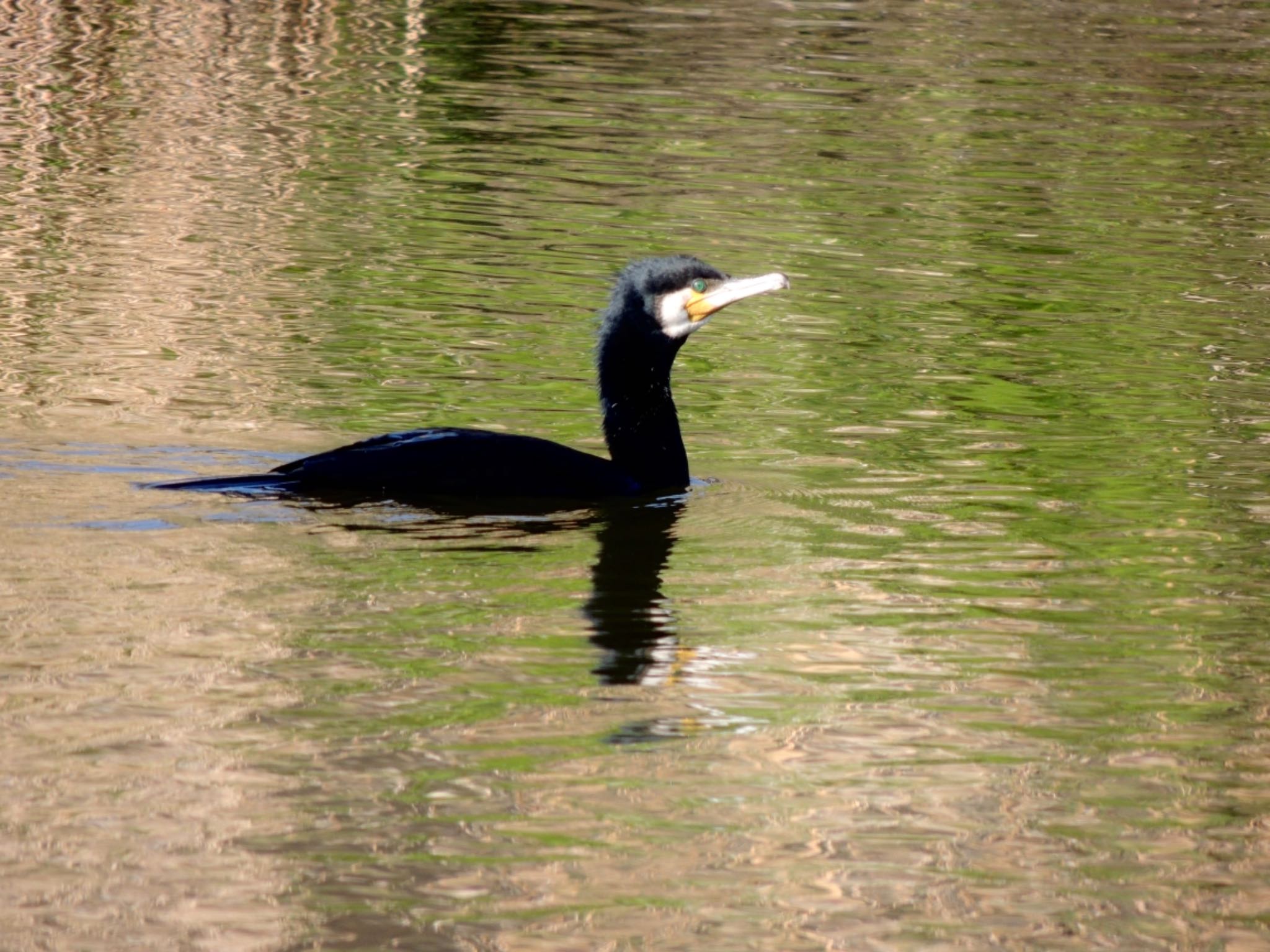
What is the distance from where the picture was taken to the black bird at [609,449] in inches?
368

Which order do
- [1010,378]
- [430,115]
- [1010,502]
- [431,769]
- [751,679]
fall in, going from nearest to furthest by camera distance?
1. [431,769]
2. [751,679]
3. [1010,502]
4. [1010,378]
5. [430,115]

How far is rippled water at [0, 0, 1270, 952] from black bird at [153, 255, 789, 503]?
7.5 inches

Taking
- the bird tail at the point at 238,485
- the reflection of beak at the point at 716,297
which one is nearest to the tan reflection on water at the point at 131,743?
the bird tail at the point at 238,485

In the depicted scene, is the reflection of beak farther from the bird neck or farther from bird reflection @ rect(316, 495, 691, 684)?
bird reflection @ rect(316, 495, 691, 684)

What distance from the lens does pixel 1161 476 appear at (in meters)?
10.3

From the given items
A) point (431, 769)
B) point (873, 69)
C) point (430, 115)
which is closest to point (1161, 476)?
point (431, 769)

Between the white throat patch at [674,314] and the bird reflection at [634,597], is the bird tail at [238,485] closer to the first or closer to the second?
the bird reflection at [634,597]

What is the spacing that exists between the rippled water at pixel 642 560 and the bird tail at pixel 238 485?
0.11 metres

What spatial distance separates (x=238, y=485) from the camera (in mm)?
9320

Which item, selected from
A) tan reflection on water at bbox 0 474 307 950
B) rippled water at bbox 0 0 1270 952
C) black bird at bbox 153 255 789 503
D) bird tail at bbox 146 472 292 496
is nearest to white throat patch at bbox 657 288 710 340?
black bird at bbox 153 255 789 503

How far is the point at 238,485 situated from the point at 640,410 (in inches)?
70.4

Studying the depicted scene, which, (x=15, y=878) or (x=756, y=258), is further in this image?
(x=756, y=258)

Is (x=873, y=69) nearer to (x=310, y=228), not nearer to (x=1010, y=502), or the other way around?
(x=310, y=228)

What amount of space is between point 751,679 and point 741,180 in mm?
11431
